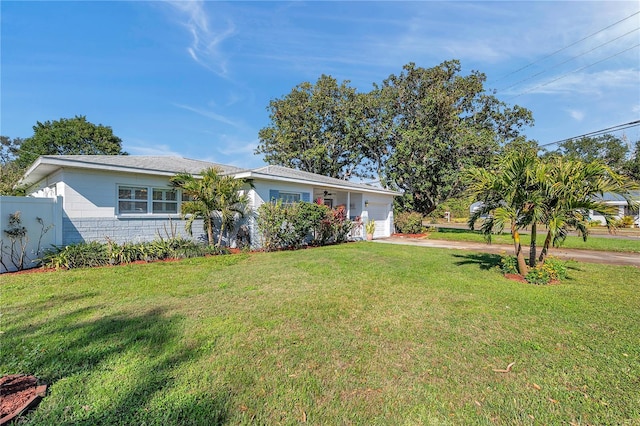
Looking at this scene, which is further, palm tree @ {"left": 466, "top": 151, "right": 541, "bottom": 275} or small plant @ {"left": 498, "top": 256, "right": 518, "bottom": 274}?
small plant @ {"left": 498, "top": 256, "right": 518, "bottom": 274}

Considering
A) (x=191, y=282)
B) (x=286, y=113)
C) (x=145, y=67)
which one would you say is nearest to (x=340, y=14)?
(x=145, y=67)

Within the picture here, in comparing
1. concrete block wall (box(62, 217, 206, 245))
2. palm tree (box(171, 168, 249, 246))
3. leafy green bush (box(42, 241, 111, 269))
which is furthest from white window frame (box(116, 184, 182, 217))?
leafy green bush (box(42, 241, 111, 269))

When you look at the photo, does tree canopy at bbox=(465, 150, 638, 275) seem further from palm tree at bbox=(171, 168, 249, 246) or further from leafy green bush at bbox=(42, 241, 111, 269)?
leafy green bush at bbox=(42, 241, 111, 269)

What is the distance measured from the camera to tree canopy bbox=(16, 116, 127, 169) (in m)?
27.4

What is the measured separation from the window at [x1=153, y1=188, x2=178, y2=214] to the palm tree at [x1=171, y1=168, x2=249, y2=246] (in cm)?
45

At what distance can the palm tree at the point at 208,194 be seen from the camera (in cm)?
968

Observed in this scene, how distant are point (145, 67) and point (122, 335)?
12440mm

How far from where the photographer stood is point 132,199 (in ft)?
32.5

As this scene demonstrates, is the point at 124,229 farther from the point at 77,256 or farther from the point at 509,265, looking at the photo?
the point at 509,265

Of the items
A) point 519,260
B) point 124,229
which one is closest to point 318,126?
point 124,229

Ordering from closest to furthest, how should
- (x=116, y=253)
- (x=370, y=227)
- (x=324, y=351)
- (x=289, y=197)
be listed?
(x=324, y=351), (x=116, y=253), (x=289, y=197), (x=370, y=227)

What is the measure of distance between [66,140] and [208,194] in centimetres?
2834

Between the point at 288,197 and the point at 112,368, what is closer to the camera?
the point at 112,368

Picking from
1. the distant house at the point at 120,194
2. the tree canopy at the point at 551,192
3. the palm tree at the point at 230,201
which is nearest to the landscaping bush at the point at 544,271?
the tree canopy at the point at 551,192
